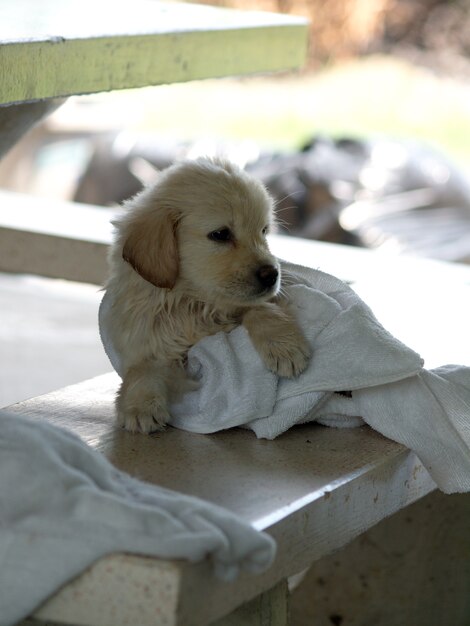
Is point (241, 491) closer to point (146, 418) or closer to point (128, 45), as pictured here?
point (146, 418)

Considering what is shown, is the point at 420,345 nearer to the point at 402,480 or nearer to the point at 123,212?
the point at 402,480

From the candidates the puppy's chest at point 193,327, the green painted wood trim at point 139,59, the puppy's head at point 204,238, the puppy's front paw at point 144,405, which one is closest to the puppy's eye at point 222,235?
the puppy's head at point 204,238

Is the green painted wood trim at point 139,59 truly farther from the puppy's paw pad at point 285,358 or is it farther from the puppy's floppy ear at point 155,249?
the puppy's paw pad at point 285,358

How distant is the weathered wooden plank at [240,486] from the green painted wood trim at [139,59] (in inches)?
23.3

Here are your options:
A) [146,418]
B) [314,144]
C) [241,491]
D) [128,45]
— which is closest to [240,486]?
[241,491]

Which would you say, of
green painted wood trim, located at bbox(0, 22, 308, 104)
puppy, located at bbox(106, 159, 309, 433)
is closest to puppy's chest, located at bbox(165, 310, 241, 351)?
puppy, located at bbox(106, 159, 309, 433)

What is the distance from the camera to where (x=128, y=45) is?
2260 millimetres

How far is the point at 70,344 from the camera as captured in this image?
4.38 m

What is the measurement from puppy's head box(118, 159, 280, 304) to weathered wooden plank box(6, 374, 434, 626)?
0.23m

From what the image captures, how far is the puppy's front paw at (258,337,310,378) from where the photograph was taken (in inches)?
65.6

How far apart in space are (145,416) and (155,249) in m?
0.27

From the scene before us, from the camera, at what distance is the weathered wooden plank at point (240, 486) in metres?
1.24

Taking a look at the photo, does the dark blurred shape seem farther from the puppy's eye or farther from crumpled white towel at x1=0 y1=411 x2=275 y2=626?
crumpled white towel at x1=0 y1=411 x2=275 y2=626

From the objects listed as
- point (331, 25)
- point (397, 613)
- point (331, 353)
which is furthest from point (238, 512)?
point (331, 25)
